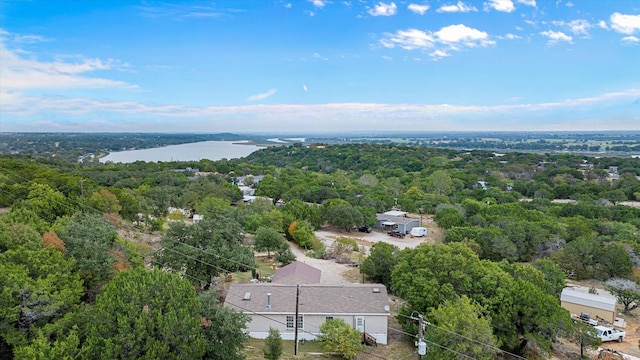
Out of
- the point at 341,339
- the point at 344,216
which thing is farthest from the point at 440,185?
the point at 341,339

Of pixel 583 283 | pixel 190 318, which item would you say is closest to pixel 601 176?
pixel 583 283

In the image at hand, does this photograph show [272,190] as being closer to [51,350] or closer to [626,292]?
[626,292]

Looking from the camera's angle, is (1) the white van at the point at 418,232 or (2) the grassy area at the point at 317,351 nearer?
(2) the grassy area at the point at 317,351

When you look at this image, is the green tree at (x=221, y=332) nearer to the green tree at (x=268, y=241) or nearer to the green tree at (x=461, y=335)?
the green tree at (x=461, y=335)

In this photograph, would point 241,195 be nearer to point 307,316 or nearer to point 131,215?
point 131,215

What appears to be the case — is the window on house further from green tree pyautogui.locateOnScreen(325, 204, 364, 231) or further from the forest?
green tree pyautogui.locateOnScreen(325, 204, 364, 231)

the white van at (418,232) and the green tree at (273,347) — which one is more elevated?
the green tree at (273,347)

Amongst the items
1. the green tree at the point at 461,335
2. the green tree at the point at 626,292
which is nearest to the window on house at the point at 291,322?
the green tree at the point at 461,335

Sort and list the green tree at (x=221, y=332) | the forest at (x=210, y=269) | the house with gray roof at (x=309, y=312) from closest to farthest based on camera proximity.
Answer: the forest at (x=210, y=269)
the green tree at (x=221, y=332)
the house with gray roof at (x=309, y=312)
